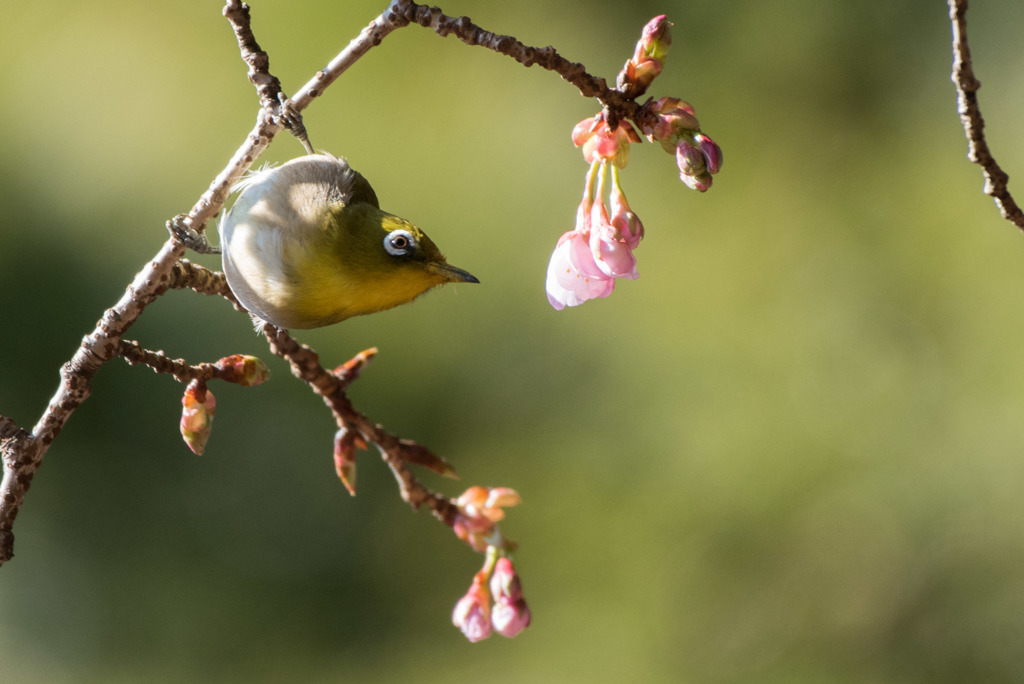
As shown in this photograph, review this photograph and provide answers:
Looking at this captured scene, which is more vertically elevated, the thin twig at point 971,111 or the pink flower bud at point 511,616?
the thin twig at point 971,111

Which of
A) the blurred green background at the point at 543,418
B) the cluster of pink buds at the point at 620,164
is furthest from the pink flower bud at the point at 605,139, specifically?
the blurred green background at the point at 543,418

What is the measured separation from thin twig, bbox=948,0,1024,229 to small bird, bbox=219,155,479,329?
28 centimetres

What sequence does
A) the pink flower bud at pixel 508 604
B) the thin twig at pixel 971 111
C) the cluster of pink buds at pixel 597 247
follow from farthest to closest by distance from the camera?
the pink flower bud at pixel 508 604, the cluster of pink buds at pixel 597 247, the thin twig at pixel 971 111

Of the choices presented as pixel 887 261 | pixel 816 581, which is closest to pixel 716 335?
pixel 887 261

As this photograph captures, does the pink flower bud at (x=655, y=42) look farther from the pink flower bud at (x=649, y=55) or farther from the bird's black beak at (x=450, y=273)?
the bird's black beak at (x=450, y=273)

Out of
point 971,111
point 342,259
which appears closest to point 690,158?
point 971,111

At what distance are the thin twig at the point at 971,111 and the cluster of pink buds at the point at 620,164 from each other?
0.38ft

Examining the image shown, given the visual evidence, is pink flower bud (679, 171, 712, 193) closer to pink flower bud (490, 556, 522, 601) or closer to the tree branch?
the tree branch

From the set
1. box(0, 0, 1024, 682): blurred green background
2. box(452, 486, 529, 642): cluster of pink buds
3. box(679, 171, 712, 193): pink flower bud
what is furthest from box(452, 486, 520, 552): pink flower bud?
box(0, 0, 1024, 682): blurred green background

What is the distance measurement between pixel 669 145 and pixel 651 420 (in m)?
1.26

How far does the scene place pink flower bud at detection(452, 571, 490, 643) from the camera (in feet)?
2.01

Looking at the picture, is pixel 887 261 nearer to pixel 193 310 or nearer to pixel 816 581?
pixel 816 581

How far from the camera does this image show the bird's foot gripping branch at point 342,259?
48 cm

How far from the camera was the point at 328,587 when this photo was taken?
5.54ft
